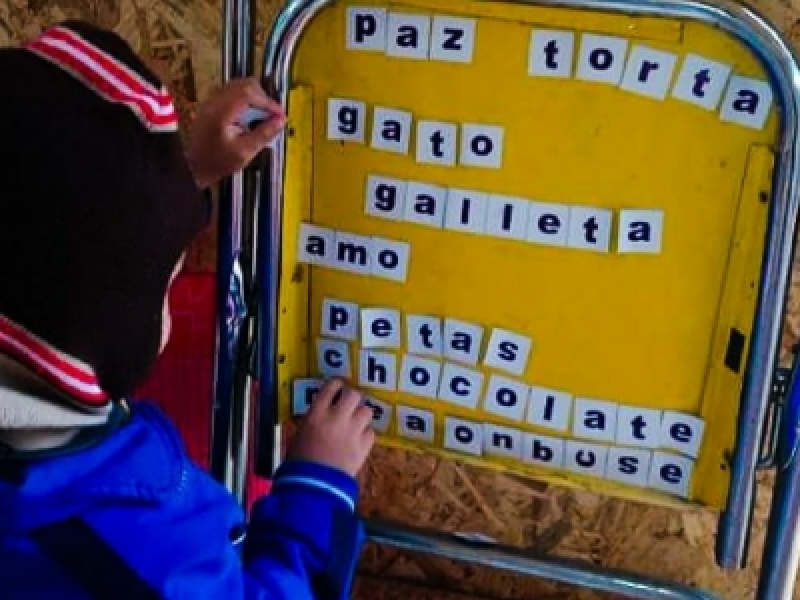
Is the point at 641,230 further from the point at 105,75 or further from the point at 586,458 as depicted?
the point at 105,75

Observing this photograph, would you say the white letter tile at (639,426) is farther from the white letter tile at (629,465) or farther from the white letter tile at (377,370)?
the white letter tile at (377,370)

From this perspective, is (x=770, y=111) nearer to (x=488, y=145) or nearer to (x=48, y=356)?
(x=488, y=145)

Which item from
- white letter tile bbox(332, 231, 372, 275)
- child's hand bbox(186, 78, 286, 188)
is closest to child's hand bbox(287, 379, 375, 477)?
white letter tile bbox(332, 231, 372, 275)

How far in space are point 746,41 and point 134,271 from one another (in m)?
0.45

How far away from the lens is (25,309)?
2.61 ft

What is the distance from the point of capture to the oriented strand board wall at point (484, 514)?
1.38 m

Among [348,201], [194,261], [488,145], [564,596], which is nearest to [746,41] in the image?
[488,145]

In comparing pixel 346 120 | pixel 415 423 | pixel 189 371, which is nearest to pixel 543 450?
pixel 415 423

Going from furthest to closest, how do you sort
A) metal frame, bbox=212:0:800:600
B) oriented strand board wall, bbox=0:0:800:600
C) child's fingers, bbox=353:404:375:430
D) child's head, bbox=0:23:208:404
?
1. oriented strand board wall, bbox=0:0:800:600
2. child's fingers, bbox=353:404:375:430
3. metal frame, bbox=212:0:800:600
4. child's head, bbox=0:23:208:404

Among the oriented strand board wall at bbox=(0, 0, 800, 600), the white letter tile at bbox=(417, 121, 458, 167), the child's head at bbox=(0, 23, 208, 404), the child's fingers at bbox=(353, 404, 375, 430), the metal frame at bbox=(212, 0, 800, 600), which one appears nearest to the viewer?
the child's head at bbox=(0, 23, 208, 404)

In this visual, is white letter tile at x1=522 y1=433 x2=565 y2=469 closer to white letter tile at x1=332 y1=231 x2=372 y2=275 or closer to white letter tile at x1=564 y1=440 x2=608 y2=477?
white letter tile at x1=564 y1=440 x2=608 y2=477

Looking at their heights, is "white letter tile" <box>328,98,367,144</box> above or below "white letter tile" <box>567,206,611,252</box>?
above

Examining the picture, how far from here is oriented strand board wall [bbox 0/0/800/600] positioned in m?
1.38

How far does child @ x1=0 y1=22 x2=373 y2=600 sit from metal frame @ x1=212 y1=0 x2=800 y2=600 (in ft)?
0.63
